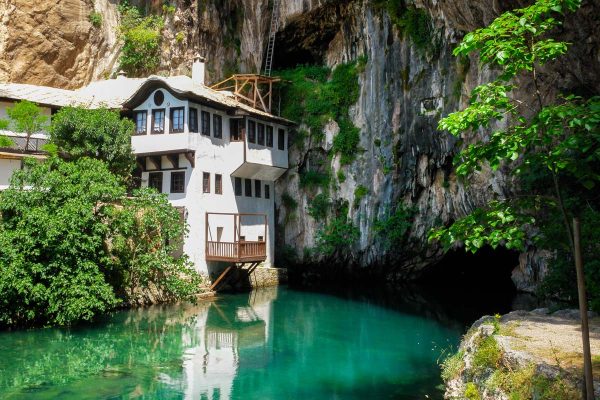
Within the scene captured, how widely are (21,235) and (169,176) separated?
10.6 metres

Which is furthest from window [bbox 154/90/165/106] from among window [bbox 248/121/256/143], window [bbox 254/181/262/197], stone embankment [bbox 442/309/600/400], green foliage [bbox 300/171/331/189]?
stone embankment [bbox 442/309/600/400]

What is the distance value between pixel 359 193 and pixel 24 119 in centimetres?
1761

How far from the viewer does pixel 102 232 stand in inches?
811

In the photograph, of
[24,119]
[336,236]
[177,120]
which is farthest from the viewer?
[336,236]

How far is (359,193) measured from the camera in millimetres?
32844

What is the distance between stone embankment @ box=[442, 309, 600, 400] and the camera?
25.9 ft

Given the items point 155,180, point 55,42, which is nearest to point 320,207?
point 155,180

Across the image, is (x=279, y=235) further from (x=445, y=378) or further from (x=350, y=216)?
(x=445, y=378)

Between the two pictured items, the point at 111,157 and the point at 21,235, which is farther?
the point at 111,157

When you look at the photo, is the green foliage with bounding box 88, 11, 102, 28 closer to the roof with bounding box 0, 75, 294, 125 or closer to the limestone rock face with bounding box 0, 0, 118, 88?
the limestone rock face with bounding box 0, 0, 118, 88

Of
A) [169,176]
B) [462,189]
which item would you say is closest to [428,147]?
[462,189]

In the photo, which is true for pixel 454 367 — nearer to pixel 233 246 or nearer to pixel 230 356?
pixel 230 356

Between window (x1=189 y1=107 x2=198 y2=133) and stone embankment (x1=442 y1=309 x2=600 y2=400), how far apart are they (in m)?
18.8

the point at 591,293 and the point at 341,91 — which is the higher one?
the point at 341,91
